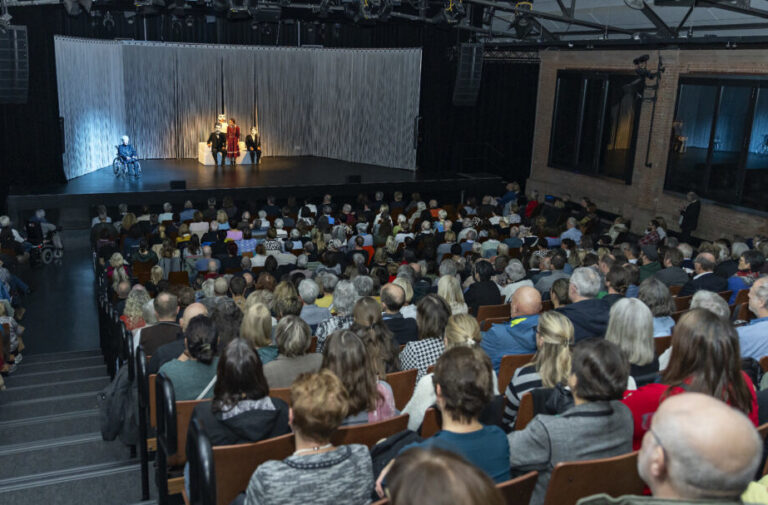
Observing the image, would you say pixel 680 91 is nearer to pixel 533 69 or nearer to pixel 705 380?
pixel 533 69

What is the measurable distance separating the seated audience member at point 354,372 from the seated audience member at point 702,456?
1749 millimetres

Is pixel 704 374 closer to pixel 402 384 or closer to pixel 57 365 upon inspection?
pixel 402 384

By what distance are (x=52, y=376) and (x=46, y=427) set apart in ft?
5.62

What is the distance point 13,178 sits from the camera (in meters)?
14.8

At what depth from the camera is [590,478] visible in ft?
8.32

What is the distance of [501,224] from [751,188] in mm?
5209

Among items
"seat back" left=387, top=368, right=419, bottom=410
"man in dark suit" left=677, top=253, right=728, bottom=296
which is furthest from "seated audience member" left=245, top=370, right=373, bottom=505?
"man in dark suit" left=677, top=253, right=728, bottom=296

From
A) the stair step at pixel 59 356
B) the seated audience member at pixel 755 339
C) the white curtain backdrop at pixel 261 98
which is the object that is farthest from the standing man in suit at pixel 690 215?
the stair step at pixel 59 356

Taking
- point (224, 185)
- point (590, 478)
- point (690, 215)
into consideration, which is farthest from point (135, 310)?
point (690, 215)

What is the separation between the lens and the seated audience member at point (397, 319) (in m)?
5.06

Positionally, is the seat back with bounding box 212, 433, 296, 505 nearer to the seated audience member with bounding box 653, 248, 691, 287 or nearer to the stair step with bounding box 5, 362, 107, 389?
the stair step with bounding box 5, 362, 107, 389

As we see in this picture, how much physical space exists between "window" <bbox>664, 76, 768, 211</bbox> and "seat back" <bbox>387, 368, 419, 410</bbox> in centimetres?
1118

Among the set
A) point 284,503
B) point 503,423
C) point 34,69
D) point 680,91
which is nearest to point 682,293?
point 503,423

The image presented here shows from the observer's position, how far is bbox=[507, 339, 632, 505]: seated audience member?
268 centimetres
